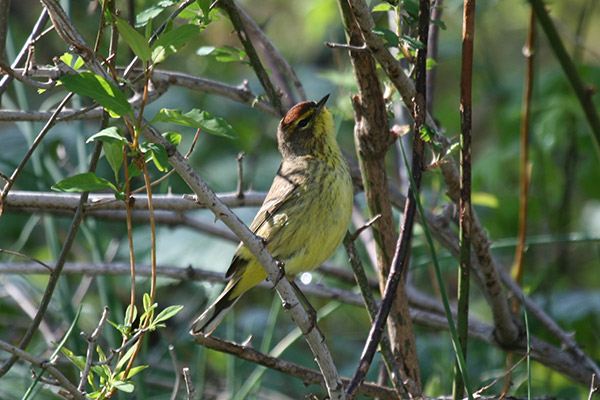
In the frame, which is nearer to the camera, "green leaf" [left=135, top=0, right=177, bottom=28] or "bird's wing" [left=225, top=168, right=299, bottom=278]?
"green leaf" [left=135, top=0, right=177, bottom=28]

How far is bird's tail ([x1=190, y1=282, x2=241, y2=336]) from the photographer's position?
2.72 m

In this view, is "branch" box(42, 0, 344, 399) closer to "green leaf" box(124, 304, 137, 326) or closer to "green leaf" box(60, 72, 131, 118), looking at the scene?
"green leaf" box(60, 72, 131, 118)

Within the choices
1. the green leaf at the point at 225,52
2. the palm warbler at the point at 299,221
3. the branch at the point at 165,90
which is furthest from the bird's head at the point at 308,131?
the green leaf at the point at 225,52

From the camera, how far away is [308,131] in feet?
11.1

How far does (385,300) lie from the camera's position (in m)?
2.11

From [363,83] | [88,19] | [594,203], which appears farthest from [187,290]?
[363,83]

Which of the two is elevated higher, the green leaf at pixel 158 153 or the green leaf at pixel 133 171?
the green leaf at pixel 158 153

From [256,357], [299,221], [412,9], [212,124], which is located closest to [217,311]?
[299,221]

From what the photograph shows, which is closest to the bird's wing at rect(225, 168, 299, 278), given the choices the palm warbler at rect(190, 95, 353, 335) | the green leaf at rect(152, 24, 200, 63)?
the palm warbler at rect(190, 95, 353, 335)

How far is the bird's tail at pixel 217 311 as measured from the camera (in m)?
2.72

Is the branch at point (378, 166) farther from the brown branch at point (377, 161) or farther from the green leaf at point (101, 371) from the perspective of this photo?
the green leaf at point (101, 371)

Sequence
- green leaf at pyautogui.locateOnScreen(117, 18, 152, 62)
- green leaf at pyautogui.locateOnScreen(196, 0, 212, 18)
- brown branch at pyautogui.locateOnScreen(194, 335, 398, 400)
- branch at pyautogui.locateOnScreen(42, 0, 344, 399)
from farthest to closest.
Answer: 1. brown branch at pyautogui.locateOnScreen(194, 335, 398, 400)
2. green leaf at pyautogui.locateOnScreen(196, 0, 212, 18)
3. branch at pyautogui.locateOnScreen(42, 0, 344, 399)
4. green leaf at pyautogui.locateOnScreen(117, 18, 152, 62)

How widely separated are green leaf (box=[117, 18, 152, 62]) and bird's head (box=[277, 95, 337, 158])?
60.9 inches

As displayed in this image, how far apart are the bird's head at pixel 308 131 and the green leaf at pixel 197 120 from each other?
1.42 metres
